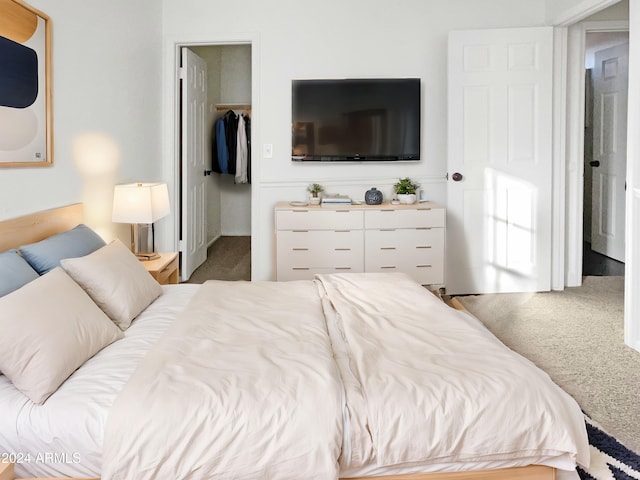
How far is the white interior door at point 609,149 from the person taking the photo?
5805 millimetres

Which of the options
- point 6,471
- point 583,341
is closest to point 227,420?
point 6,471

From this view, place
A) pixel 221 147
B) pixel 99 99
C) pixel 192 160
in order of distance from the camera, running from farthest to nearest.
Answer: pixel 221 147, pixel 192 160, pixel 99 99

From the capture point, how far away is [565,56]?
462cm

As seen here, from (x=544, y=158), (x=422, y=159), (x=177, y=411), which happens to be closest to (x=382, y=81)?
(x=422, y=159)

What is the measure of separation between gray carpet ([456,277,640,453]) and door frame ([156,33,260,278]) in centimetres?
210

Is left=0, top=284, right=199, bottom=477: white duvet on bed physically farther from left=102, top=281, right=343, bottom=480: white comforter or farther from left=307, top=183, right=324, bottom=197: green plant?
left=307, top=183, right=324, bottom=197: green plant

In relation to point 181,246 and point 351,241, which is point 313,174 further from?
point 181,246

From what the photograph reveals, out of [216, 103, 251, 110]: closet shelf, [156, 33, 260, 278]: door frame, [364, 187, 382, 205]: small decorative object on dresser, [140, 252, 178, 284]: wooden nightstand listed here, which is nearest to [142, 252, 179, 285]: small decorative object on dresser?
[140, 252, 178, 284]: wooden nightstand

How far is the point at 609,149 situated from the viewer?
6.01 meters

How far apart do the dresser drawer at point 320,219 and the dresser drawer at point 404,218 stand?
0.08 m

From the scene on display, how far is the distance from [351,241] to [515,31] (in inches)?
80.1

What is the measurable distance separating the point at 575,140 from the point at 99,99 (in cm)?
362

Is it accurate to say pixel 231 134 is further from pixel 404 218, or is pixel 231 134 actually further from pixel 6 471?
pixel 6 471

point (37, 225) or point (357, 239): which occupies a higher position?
point (37, 225)
